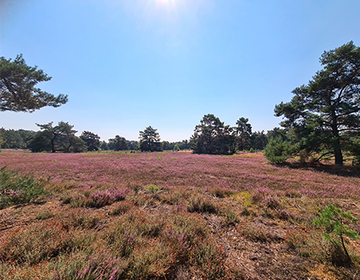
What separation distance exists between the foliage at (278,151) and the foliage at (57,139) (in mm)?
71717

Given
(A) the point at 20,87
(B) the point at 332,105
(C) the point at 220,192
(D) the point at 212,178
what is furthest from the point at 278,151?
(A) the point at 20,87

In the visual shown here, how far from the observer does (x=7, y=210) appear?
13.8 feet

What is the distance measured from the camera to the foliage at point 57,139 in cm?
5284

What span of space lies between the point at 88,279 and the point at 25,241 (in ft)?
5.59

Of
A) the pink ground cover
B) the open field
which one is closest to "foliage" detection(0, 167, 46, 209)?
the open field

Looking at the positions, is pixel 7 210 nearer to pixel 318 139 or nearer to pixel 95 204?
pixel 95 204

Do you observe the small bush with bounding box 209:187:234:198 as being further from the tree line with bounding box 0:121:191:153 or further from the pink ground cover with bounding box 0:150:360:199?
the tree line with bounding box 0:121:191:153

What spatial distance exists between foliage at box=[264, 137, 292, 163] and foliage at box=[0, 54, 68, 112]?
80.8 ft

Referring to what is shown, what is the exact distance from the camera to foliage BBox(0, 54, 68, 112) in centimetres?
834

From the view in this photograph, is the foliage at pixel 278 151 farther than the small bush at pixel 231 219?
Yes

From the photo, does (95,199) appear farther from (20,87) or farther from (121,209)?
(20,87)

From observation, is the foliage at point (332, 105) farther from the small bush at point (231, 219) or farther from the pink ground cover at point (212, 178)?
the small bush at point (231, 219)

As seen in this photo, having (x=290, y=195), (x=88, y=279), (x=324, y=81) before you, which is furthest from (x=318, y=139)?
(x=88, y=279)

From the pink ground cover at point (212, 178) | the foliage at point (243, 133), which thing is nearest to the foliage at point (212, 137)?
the foliage at point (243, 133)
